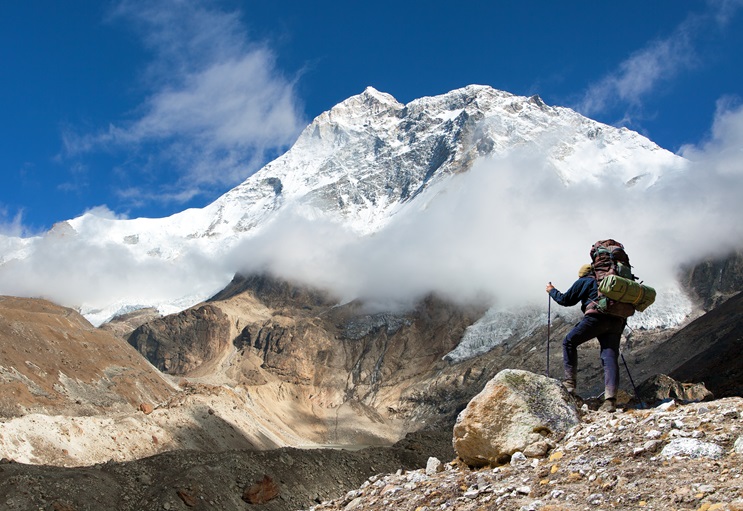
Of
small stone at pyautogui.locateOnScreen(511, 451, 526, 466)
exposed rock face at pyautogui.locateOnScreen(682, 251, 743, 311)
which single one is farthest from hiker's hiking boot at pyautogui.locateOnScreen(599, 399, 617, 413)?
exposed rock face at pyautogui.locateOnScreen(682, 251, 743, 311)

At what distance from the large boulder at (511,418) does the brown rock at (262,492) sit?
2446 centimetres

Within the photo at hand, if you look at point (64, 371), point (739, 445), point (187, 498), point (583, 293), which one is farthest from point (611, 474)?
point (64, 371)

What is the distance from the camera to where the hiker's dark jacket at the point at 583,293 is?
10352 millimetres

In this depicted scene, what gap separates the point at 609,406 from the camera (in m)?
10.0

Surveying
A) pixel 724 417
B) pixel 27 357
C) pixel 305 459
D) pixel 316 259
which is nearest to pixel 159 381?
pixel 27 357

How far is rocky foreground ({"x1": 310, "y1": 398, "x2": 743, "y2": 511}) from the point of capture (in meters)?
6.66

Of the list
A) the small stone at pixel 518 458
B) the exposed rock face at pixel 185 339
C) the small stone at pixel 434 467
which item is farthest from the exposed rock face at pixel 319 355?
the small stone at pixel 518 458

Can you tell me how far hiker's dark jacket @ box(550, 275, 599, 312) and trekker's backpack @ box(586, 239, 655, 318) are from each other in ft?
0.35

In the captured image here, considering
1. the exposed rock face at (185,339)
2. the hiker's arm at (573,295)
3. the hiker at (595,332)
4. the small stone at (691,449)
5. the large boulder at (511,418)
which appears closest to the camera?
the small stone at (691,449)

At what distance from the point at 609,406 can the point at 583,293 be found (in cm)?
179

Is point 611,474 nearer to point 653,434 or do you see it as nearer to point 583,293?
point 653,434

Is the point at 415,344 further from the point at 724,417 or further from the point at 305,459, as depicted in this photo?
the point at 724,417

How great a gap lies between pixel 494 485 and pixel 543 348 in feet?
336

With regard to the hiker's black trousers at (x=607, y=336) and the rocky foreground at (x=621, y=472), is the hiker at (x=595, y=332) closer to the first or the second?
the hiker's black trousers at (x=607, y=336)
